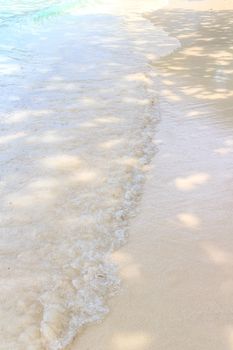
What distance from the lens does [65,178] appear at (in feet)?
14.3

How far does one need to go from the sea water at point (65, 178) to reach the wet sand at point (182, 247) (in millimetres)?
134

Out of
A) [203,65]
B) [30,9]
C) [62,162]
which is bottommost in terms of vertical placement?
[30,9]

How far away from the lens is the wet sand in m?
2.52

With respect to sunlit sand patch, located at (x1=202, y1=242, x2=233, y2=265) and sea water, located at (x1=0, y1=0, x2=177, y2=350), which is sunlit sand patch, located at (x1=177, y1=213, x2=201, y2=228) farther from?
sea water, located at (x1=0, y1=0, x2=177, y2=350)

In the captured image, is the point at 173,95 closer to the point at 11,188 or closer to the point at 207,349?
the point at 11,188

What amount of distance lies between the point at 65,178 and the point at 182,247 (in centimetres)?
159

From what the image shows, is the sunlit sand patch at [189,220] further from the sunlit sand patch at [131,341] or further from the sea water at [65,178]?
the sunlit sand patch at [131,341]

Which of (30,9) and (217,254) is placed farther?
(30,9)

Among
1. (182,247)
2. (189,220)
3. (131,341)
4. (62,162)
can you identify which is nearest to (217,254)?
(182,247)

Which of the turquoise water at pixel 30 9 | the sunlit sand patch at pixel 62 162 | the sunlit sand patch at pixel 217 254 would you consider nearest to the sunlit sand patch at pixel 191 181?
the sunlit sand patch at pixel 217 254

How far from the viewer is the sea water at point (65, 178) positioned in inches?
108

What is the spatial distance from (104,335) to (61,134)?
3.27 m

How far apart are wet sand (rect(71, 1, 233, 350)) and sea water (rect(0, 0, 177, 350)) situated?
5.3 inches

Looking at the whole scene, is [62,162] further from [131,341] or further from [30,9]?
[30,9]
